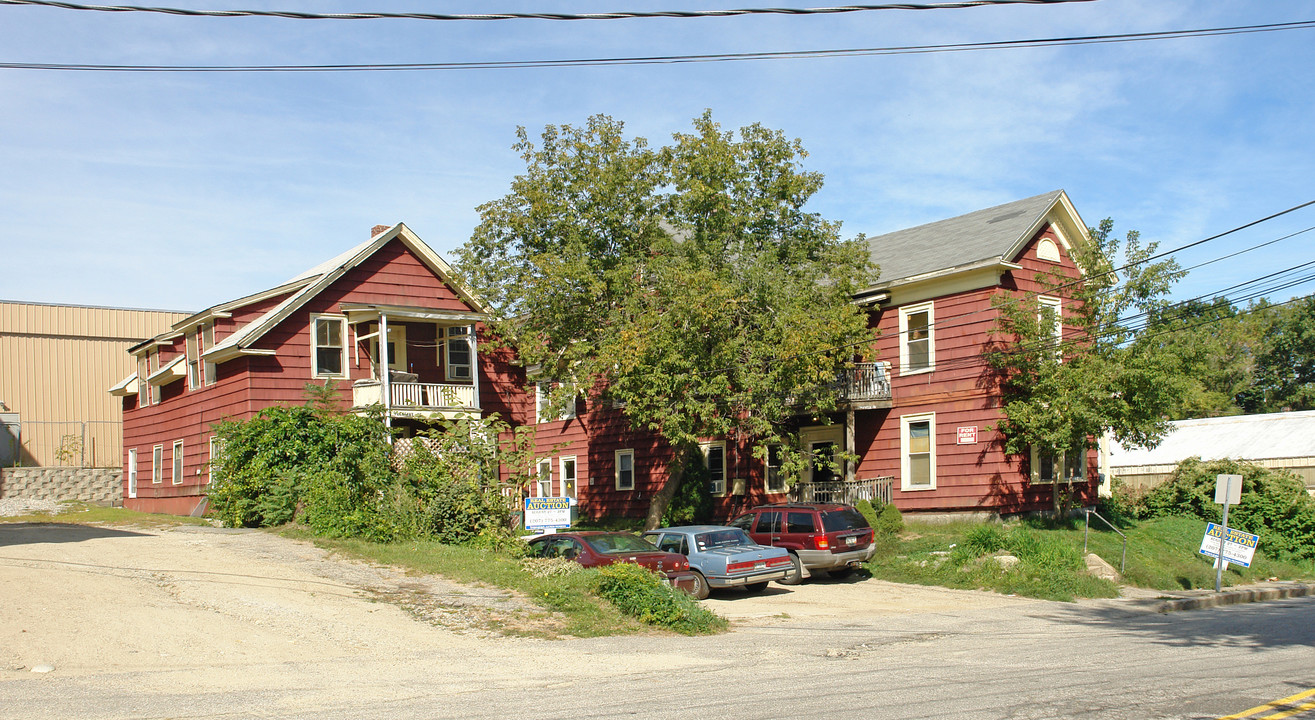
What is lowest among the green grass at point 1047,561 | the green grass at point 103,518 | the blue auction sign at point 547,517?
the green grass at point 1047,561

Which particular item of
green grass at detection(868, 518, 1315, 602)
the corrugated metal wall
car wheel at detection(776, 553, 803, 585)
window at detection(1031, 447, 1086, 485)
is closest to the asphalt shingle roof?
window at detection(1031, 447, 1086, 485)

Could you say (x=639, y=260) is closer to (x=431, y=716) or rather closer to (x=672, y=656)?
(x=672, y=656)

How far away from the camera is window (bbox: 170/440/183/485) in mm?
31844

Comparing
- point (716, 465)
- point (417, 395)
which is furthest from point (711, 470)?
point (417, 395)

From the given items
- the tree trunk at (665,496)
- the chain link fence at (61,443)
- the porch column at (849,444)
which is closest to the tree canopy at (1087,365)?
the porch column at (849,444)

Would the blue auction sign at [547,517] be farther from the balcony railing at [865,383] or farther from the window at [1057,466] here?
the window at [1057,466]

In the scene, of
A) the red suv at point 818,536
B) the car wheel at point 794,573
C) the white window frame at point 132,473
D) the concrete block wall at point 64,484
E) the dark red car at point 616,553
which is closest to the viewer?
the dark red car at point 616,553

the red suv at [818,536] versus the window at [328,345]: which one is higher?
the window at [328,345]

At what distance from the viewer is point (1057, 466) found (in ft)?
91.2

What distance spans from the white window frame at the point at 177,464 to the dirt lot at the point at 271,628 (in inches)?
449

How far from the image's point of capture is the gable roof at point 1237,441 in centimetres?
3691

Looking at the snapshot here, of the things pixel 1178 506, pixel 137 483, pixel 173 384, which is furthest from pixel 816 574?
pixel 137 483

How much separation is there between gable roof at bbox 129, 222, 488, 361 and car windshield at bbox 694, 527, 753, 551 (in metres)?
11.5

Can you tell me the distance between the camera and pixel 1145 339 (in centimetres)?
2431
